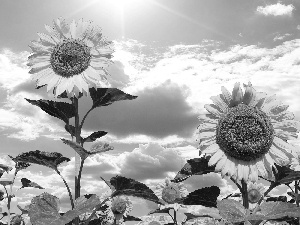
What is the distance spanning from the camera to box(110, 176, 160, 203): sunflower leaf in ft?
14.1

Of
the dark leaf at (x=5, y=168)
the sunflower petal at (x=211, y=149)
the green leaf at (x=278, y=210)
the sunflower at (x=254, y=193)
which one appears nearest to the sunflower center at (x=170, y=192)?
the sunflower at (x=254, y=193)

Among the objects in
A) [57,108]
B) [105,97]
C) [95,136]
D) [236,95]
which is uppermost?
[105,97]

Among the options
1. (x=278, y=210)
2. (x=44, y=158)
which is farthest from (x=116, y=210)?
(x=278, y=210)

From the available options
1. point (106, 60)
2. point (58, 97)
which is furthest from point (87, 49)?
point (58, 97)

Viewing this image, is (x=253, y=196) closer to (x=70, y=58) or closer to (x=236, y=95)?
(x=236, y=95)

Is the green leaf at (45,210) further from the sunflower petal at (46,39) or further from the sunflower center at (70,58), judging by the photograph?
the sunflower petal at (46,39)

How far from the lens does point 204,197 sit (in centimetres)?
397

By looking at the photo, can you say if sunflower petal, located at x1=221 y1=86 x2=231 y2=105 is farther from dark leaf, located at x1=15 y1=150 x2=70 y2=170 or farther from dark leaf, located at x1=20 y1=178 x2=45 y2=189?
dark leaf, located at x1=20 y1=178 x2=45 y2=189

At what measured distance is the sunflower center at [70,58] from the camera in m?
4.95

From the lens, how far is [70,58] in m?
5.03

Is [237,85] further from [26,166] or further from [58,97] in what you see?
[26,166]

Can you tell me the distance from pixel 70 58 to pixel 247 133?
2.14m

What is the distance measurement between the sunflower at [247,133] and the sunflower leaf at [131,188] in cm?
64

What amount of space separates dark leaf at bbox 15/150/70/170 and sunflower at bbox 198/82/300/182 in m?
1.50
